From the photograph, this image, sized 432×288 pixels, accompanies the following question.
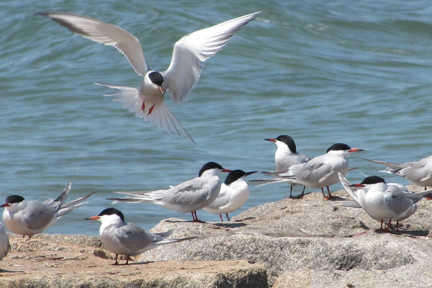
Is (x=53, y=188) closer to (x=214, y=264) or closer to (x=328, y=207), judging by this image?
(x=328, y=207)

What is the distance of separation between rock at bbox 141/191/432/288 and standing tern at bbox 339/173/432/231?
132mm

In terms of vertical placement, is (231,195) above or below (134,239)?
below

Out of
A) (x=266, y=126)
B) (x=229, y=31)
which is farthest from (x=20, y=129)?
(x=229, y=31)

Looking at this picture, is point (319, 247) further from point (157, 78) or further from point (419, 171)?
point (157, 78)

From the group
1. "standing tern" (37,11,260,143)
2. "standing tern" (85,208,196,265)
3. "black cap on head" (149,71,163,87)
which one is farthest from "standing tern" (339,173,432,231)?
"black cap on head" (149,71,163,87)

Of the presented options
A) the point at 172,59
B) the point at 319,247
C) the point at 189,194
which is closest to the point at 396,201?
A: the point at 319,247

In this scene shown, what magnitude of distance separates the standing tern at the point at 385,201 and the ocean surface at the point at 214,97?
280 cm

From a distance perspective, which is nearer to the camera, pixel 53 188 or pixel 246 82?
pixel 53 188

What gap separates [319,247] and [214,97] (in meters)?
9.90

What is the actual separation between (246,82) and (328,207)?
30.6 ft

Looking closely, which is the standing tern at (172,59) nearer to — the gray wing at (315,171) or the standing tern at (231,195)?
the standing tern at (231,195)

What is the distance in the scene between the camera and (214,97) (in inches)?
550

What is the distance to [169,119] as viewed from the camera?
7441 millimetres

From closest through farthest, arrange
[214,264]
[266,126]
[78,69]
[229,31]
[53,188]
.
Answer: [214,264] → [229,31] → [53,188] → [266,126] → [78,69]
